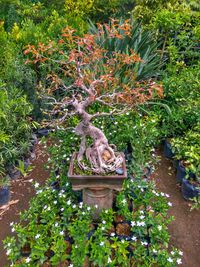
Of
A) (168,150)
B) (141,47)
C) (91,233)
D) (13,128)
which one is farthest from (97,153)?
(141,47)

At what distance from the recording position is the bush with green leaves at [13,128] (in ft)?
9.50

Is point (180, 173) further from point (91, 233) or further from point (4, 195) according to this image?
point (4, 195)

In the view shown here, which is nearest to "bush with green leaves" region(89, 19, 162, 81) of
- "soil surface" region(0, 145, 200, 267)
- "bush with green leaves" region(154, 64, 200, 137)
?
"bush with green leaves" region(154, 64, 200, 137)

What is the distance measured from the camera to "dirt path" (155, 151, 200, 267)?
2.32 metres

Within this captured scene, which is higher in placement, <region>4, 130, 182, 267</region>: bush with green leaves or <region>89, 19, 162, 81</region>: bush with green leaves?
<region>89, 19, 162, 81</region>: bush with green leaves

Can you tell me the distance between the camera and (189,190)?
110 inches

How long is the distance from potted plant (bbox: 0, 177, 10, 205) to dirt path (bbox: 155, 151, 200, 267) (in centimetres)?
165

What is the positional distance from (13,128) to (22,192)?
2.47 feet

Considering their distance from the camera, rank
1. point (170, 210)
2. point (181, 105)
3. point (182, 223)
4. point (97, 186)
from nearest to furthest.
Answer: point (97, 186)
point (182, 223)
point (170, 210)
point (181, 105)

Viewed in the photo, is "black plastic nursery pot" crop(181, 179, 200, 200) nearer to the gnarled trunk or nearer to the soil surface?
the soil surface

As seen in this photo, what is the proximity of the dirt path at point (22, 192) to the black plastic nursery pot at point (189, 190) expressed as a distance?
154 cm

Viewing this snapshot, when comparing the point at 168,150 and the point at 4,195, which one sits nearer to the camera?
the point at 4,195

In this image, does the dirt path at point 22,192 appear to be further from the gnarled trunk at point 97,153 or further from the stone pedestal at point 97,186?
the gnarled trunk at point 97,153

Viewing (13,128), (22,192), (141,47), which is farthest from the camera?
(141,47)
